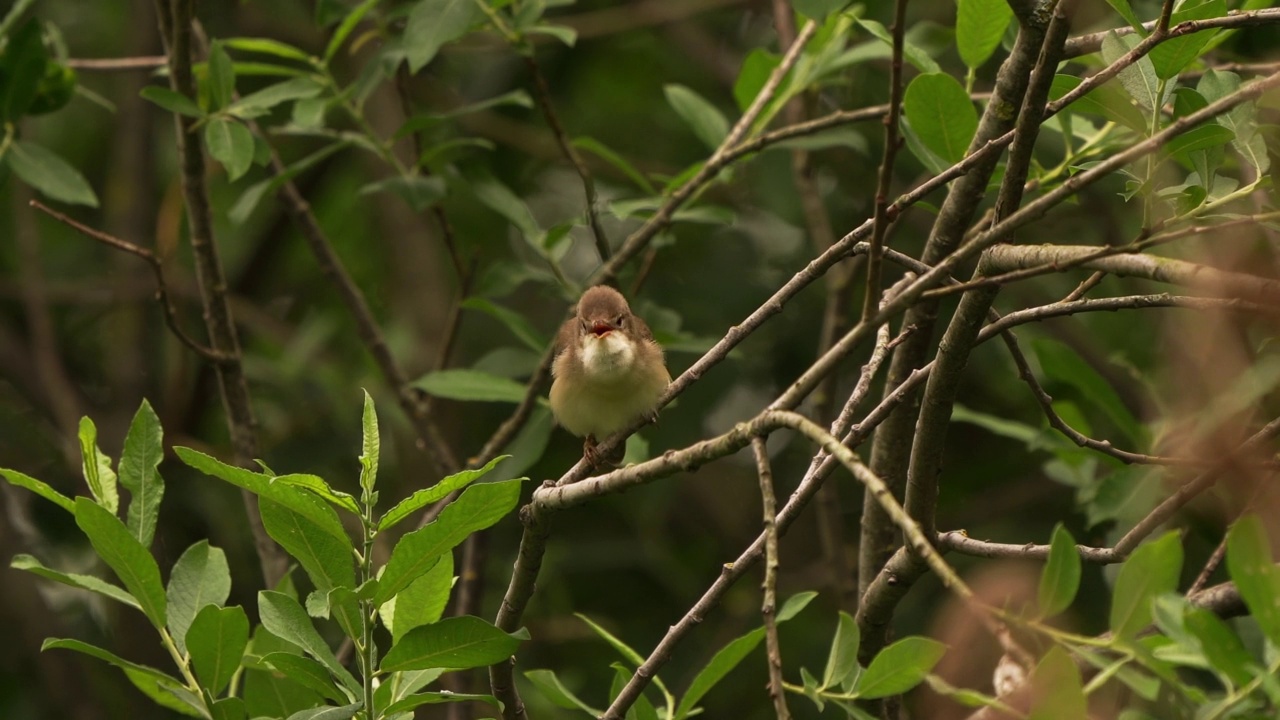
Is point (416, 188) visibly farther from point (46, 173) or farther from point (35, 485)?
point (35, 485)

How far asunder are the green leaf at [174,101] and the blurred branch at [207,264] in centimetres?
7

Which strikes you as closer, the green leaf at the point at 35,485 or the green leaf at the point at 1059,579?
the green leaf at the point at 1059,579

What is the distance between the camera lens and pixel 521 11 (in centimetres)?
392

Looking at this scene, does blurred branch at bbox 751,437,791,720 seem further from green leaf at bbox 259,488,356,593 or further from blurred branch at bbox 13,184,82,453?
blurred branch at bbox 13,184,82,453

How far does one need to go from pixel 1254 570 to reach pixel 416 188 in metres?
2.97

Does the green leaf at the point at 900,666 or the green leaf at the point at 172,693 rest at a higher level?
the green leaf at the point at 172,693

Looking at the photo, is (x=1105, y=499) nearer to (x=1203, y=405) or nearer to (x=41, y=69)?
(x=1203, y=405)

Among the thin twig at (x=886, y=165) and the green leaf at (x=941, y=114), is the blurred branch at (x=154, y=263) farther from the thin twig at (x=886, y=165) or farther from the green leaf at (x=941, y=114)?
the thin twig at (x=886, y=165)

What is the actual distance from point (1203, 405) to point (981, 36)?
3.48 ft

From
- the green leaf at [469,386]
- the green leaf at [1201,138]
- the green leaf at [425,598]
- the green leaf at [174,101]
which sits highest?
the green leaf at [174,101]

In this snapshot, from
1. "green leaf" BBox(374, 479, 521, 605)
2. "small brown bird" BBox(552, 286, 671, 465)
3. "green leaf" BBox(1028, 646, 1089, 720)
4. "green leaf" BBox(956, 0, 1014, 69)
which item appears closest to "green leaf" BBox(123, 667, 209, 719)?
"green leaf" BBox(374, 479, 521, 605)

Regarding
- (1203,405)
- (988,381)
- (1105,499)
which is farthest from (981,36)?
(988,381)

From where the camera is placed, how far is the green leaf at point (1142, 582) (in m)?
1.58

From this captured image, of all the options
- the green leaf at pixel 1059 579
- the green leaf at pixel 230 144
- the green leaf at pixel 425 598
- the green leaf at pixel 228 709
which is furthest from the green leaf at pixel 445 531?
the green leaf at pixel 230 144
